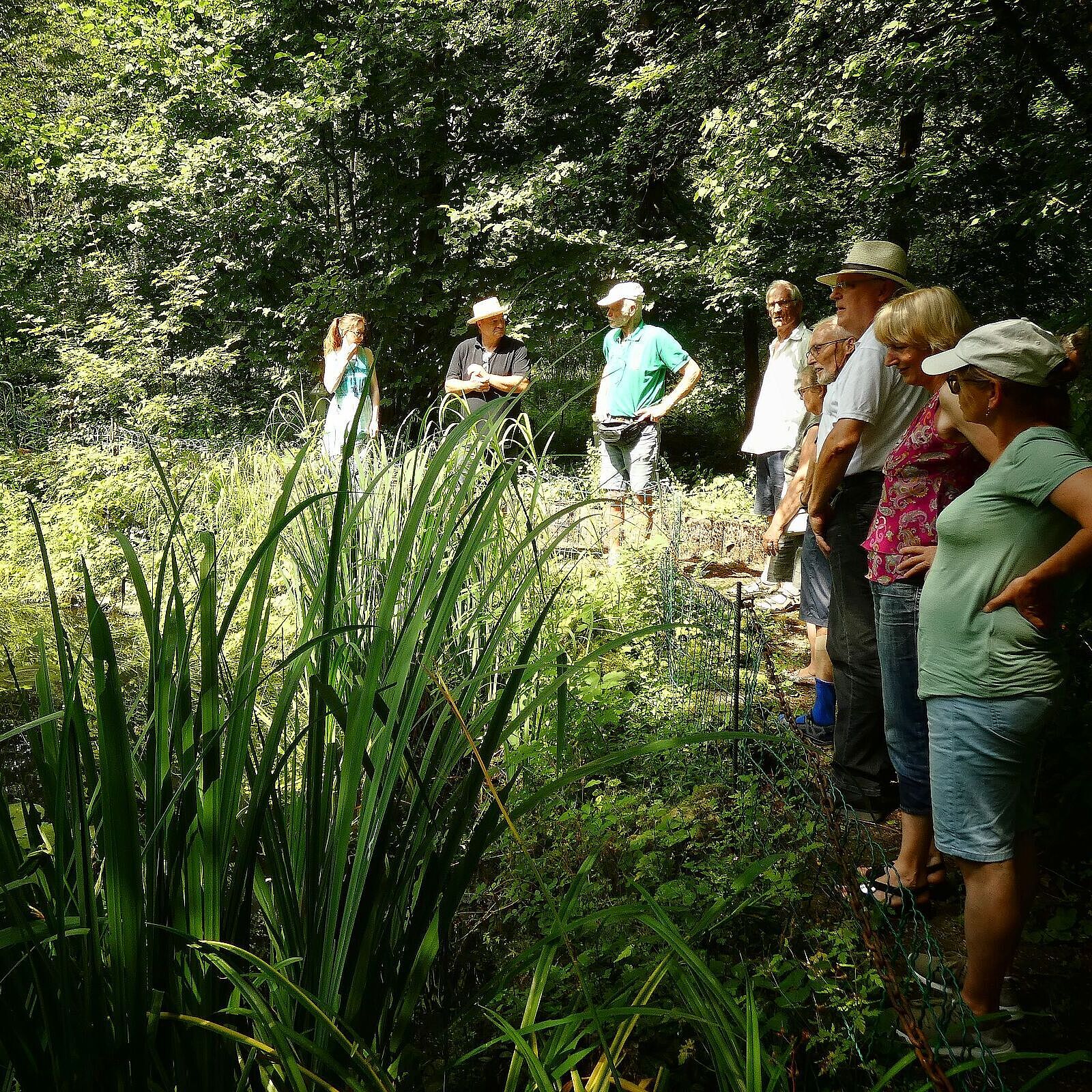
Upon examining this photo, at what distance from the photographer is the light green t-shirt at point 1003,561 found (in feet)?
6.21

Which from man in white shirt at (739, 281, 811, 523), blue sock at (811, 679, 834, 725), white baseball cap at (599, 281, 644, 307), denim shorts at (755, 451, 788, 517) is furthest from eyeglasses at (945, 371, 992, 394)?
white baseball cap at (599, 281, 644, 307)

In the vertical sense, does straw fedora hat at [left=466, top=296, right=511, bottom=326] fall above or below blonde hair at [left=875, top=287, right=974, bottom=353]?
above

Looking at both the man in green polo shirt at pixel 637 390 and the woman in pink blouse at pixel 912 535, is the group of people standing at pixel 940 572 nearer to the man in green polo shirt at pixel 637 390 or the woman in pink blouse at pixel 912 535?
the woman in pink blouse at pixel 912 535

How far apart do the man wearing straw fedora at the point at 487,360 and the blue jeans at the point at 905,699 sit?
12.1 feet

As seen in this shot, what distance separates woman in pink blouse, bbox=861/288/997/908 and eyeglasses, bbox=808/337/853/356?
0.81 metres

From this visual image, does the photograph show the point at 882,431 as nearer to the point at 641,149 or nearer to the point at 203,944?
the point at 203,944

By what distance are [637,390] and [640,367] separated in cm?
16

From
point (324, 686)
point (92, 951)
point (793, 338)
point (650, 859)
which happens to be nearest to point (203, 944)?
point (92, 951)

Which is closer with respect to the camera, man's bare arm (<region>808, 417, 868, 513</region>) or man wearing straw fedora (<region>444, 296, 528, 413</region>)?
man's bare arm (<region>808, 417, 868, 513</region>)

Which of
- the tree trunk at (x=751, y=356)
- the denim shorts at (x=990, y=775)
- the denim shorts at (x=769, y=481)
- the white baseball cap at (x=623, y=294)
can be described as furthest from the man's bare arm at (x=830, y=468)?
the tree trunk at (x=751, y=356)

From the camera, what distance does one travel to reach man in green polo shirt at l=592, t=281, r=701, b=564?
5395mm

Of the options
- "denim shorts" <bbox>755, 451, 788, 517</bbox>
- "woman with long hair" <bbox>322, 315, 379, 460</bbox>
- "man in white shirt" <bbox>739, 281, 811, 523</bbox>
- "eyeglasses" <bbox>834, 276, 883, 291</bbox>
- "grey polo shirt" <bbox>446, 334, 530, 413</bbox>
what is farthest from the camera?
"grey polo shirt" <bbox>446, 334, 530, 413</bbox>

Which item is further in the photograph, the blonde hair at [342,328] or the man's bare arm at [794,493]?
the blonde hair at [342,328]

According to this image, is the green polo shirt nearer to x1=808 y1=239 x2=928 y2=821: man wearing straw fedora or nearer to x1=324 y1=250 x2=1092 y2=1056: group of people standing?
x1=324 y1=250 x2=1092 y2=1056: group of people standing
